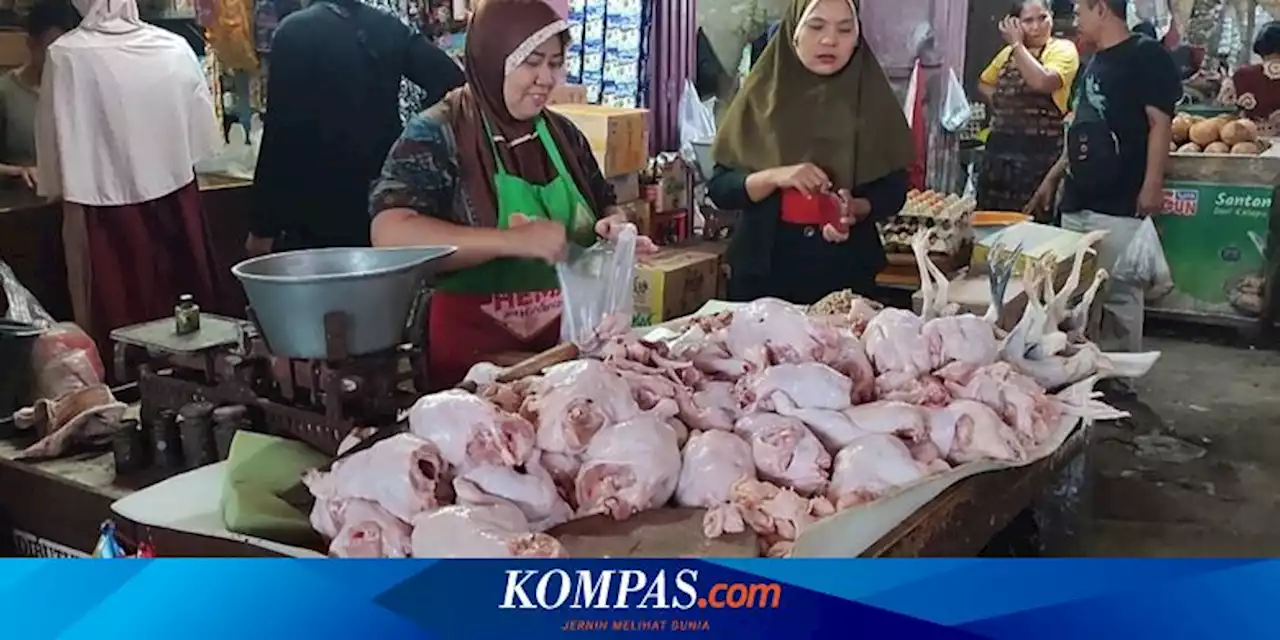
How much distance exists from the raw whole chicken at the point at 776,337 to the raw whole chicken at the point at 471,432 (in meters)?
0.28

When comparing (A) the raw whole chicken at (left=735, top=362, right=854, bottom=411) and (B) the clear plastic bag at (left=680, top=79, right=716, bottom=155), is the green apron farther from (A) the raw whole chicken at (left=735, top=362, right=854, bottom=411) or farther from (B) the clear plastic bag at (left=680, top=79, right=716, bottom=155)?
(A) the raw whole chicken at (left=735, top=362, right=854, bottom=411)

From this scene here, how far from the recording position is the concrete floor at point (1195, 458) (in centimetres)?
111

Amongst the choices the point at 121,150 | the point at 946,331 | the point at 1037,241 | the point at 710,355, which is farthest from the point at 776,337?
the point at 121,150

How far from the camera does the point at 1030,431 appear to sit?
1199 millimetres

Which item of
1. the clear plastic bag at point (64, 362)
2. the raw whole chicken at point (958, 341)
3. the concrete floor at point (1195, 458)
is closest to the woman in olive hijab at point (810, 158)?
the raw whole chicken at point (958, 341)

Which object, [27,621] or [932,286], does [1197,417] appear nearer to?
[932,286]

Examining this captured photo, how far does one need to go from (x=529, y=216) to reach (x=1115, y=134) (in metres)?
0.57

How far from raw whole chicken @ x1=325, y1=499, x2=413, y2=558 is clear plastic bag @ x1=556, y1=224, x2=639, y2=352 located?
1.00 ft

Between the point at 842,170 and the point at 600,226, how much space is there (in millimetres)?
254

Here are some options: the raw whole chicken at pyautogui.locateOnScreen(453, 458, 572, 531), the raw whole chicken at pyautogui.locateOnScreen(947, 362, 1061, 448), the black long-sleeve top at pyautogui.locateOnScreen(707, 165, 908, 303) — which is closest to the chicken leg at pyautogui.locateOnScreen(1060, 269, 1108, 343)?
the raw whole chicken at pyautogui.locateOnScreen(947, 362, 1061, 448)

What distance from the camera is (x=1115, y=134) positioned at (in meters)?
1.16

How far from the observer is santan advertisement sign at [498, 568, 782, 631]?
1030 millimetres

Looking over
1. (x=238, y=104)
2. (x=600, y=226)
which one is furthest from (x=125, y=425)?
(x=600, y=226)

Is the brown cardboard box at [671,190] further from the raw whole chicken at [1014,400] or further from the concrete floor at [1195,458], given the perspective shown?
the concrete floor at [1195,458]
